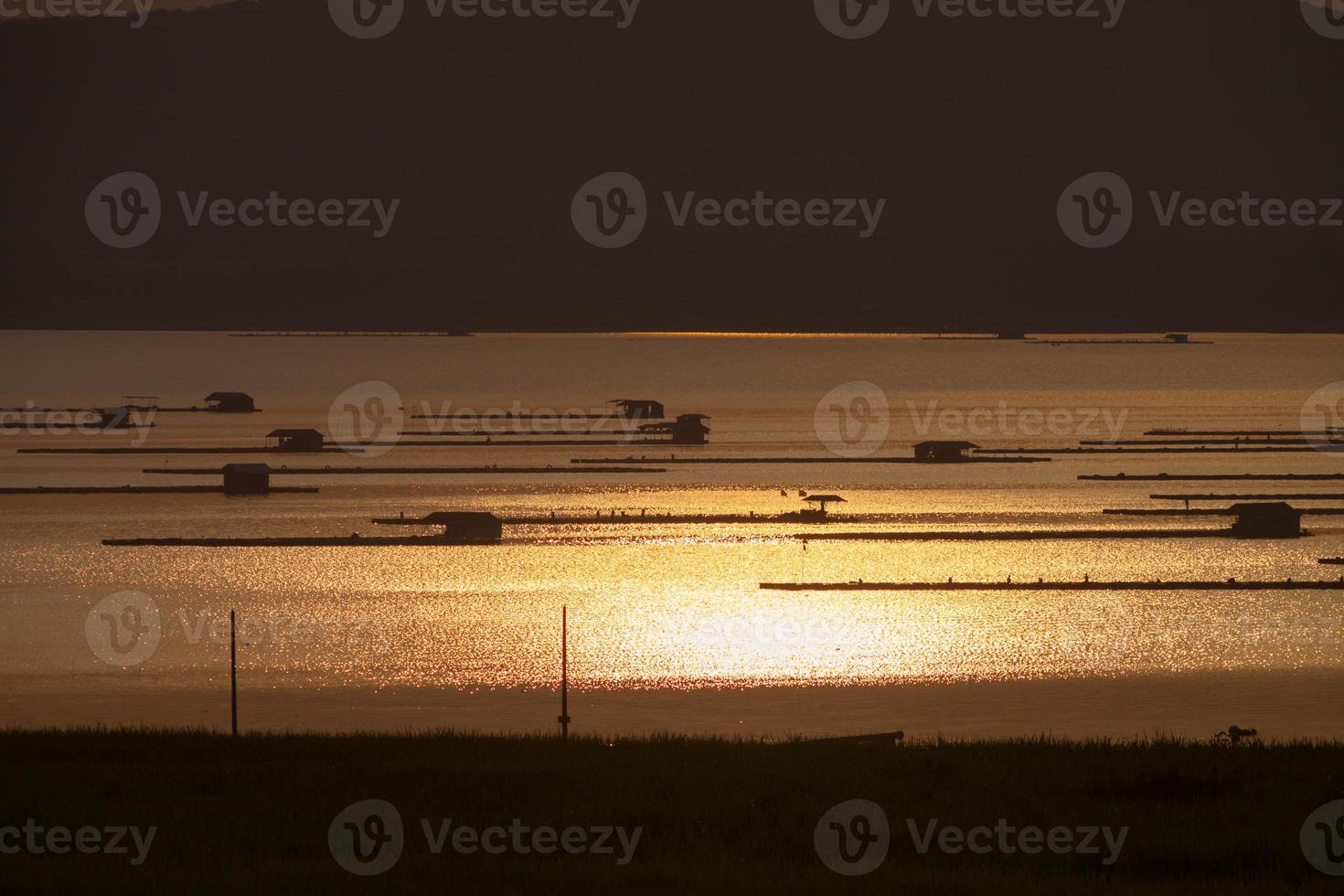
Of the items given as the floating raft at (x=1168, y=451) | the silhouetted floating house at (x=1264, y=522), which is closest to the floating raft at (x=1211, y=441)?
the floating raft at (x=1168, y=451)

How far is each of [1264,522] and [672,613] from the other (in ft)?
69.9

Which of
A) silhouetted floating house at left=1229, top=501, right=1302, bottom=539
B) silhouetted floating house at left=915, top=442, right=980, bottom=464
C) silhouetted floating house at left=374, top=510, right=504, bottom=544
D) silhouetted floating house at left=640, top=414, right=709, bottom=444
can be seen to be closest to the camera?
silhouetted floating house at left=374, top=510, right=504, bottom=544

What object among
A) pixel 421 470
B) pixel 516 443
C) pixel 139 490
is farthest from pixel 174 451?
pixel 139 490

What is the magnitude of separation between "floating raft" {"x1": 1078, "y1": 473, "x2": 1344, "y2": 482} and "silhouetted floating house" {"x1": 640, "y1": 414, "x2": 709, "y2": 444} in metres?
23.1

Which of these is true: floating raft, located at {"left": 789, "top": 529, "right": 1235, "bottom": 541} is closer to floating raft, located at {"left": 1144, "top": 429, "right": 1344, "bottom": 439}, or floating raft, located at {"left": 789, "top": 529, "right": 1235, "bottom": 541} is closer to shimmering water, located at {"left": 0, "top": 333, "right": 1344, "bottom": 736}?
shimmering water, located at {"left": 0, "top": 333, "right": 1344, "bottom": 736}

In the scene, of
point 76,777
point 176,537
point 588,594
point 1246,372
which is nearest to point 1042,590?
point 588,594

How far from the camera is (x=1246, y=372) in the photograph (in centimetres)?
17775

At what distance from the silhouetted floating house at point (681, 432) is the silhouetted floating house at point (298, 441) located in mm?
16558

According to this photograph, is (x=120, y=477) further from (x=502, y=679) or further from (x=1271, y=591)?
(x=1271, y=591)

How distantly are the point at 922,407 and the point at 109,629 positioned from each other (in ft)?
308

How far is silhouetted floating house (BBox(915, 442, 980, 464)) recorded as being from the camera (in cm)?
7412

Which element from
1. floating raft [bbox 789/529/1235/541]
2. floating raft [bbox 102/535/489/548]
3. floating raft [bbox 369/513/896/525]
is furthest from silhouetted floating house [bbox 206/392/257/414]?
floating raft [bbox 789/529/1235/541]

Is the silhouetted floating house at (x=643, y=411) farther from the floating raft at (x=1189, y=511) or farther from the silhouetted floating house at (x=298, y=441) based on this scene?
the floating raft at (x=1189, y=511)

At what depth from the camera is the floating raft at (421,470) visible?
218 ft
